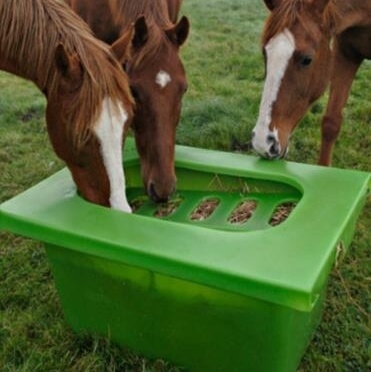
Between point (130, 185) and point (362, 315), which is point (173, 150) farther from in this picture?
point (362, 315)

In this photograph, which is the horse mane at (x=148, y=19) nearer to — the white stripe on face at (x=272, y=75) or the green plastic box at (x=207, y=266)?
the white stripe on face at (x=272, y=75)

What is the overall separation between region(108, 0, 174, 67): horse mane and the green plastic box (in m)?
0.61

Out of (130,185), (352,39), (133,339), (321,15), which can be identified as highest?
(321,15)

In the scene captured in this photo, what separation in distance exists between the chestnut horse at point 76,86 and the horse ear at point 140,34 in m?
0.30

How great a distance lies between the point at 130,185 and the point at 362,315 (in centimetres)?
107

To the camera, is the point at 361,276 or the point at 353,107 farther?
the point at 353,107

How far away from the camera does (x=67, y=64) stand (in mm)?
1613

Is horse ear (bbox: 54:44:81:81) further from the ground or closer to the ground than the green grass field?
further from the ground

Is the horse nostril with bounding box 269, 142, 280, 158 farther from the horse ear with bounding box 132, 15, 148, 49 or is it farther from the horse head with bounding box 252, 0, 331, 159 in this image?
the horse ear with bounding box 132, 15, 148, 49

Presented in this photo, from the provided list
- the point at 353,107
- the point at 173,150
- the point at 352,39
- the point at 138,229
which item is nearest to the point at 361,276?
the point at 173,150

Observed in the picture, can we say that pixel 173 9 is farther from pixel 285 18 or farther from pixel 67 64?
pixel 67 64

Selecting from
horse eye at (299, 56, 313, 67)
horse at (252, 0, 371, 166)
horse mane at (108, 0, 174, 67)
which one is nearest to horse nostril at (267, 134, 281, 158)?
horse at (252, 0, 371, 166)

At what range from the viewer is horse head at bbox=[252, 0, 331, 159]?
216 cm

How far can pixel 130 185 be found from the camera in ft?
7.17
